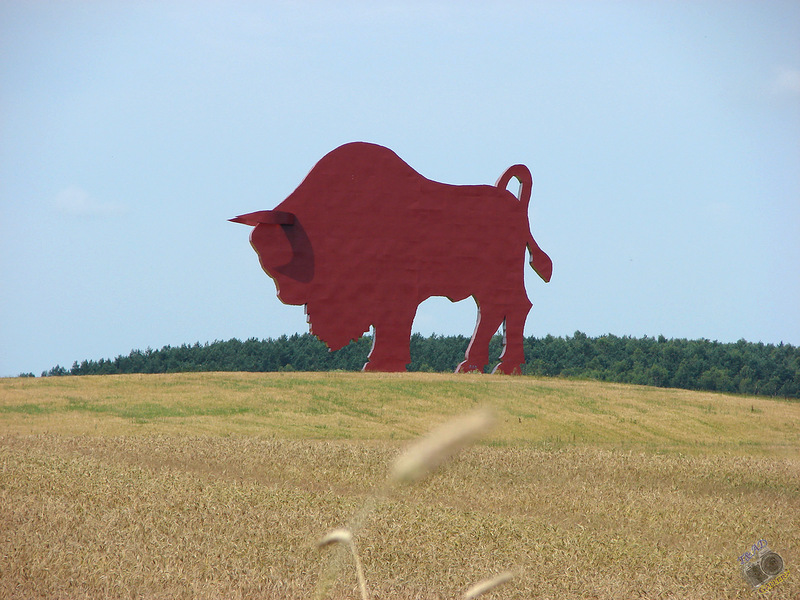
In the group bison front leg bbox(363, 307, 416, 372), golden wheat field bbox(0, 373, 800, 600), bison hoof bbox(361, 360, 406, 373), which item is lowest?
golden wheat field bbox(0, 373, 800, 600)

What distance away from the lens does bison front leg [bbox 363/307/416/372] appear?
21266 mm

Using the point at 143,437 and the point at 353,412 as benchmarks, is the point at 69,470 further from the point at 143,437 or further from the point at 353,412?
the point at 353,412

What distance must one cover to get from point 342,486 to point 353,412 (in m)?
7.03

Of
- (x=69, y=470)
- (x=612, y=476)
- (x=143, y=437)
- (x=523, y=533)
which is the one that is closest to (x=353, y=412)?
(x=143, y=437)

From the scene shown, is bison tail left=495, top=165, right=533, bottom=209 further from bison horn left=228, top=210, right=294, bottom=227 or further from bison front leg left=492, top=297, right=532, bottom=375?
bison horn left=228, top=210, right=294, bottom=227

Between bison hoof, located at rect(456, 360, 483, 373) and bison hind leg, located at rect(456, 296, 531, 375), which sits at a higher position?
bison hind leg, located at rect(456, 296, 531, 375)

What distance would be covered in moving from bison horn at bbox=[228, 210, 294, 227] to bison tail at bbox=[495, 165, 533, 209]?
21.0 ft

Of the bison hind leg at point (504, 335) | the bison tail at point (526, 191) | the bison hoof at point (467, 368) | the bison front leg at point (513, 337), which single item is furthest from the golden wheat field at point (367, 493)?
the bison tail at point (526, 191)

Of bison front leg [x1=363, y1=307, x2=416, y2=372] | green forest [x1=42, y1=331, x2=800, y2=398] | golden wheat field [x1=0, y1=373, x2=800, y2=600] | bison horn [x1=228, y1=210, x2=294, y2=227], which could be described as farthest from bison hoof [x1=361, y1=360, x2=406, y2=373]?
green forest [x1=42, y1=331, x2=800, y2=398]

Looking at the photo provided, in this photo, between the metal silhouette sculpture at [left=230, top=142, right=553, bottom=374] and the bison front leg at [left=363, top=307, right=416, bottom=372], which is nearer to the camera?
the metal silhouette sculpture at [left=230, top=142, right=553, bottom=374]

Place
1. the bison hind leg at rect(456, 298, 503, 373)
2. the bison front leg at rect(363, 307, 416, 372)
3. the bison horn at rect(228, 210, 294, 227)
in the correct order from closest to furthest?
the bison horn at rect(228, 210, 294, 227), the bison front leg at rect(363, 307, 416, 372), the bison hind leg at rect(456, 298, 503, 373)

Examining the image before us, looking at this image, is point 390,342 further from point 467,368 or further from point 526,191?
point 526,191

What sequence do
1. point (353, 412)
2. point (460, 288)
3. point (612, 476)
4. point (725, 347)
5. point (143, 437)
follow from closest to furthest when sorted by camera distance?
1. point (612, 476)
2. point (143, 437)
3. point (353, 412)
4. point (460, 288)
5. point (725, 347)

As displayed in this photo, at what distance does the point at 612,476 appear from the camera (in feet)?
40.2
